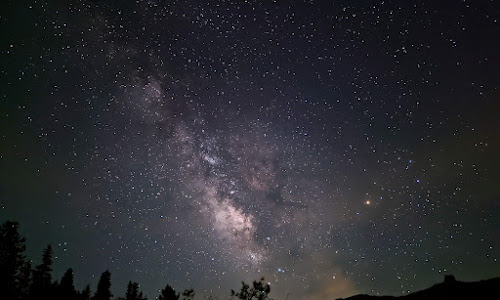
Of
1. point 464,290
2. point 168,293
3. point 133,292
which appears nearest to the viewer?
point 464,290

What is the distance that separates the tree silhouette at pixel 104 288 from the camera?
43062mm

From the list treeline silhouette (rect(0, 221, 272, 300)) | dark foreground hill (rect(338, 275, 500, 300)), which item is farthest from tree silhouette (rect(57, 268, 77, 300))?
dark foreground hill (rect(338, 275, 500, 300))

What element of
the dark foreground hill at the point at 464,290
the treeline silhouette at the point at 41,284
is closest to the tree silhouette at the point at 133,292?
the treeline silhouette at the point at 41,284

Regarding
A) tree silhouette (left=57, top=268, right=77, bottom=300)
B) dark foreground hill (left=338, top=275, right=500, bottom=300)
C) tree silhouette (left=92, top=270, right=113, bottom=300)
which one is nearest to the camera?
dark foreground hill (left=338, top=275, right=500, bottom=300)

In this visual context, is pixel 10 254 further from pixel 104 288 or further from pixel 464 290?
pixel 464 290

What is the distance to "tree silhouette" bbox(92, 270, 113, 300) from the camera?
1695 inches

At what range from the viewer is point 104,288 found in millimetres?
44219

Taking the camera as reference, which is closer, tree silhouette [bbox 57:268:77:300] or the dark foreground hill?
the dark foreground hill

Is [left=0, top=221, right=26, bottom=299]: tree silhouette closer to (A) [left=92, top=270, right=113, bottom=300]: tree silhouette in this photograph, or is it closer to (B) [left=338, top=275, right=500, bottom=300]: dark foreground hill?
(A) [left=92, top=270, right=113, bottom=300]: tree silhouette

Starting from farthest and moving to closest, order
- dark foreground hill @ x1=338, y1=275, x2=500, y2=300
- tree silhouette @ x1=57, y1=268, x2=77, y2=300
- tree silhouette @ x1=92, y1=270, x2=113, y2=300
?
1. tree silhouette @ x1=92, y1=270, x2=113, y2=300
2. tree silhouette @ x1=57, y1=268, x2=77, y2=300
3. dark foreground hill @ x1=338, y1=275, x2=500, y2=300

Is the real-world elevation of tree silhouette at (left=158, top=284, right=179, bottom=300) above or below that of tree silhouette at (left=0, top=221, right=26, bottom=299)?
below

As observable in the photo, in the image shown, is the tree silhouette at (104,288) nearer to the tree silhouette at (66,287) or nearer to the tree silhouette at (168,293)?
the tree silhouette at (66,287)

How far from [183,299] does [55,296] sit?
2219 cm

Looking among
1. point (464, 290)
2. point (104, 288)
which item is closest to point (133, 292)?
point (104, 288)
